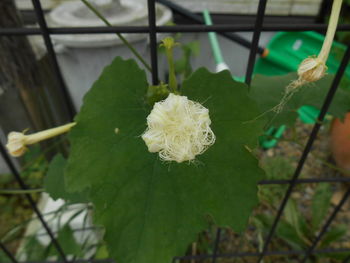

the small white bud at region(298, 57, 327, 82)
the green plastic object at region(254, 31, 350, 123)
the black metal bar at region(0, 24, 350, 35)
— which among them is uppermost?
the black metal bar at region(0, 24, 350, 35)

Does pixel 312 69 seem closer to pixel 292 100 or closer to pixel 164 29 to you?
pixel 164 29

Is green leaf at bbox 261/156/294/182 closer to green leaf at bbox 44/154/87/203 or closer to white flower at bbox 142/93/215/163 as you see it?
green leaf at bbox 44/154/87/203

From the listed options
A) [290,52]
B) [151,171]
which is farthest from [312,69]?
[290,52]

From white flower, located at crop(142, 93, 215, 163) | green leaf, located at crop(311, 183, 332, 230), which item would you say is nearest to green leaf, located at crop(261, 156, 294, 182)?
green leaf, located at crop(311, 183, 332, 230)

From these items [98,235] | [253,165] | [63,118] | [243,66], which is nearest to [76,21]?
[63,118]

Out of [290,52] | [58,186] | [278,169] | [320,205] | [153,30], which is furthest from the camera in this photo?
[290,52]

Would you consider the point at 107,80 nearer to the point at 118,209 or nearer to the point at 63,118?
the point at 118,209
